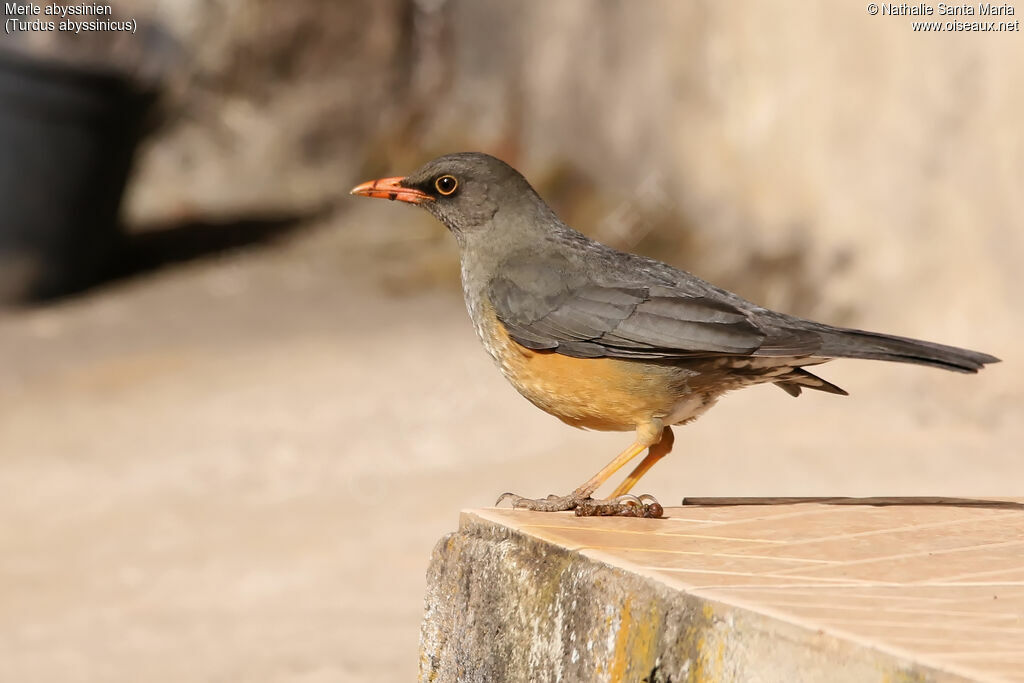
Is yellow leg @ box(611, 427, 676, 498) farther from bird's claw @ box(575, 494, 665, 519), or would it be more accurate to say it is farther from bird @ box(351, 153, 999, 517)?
bird's claw @ box(575, 494, 665, 519)

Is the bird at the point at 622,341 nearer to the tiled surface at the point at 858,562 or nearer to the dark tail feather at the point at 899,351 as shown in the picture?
the dark tail feather at the point at 899,351

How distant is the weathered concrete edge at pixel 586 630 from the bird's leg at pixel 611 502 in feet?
0.74

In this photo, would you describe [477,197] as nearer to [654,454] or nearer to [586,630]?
[654,454]

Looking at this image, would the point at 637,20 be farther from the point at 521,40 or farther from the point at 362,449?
the point at 362,449

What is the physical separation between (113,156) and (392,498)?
693cm

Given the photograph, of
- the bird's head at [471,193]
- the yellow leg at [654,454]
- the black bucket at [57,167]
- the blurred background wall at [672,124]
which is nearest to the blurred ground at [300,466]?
the blurred background wall at [672,124]

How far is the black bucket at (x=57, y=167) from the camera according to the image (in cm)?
1141

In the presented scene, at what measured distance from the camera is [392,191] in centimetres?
323

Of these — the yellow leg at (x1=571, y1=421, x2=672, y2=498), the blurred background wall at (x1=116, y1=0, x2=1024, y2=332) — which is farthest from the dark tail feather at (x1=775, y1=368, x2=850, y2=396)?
the blurred background wall at (x1=116, y1=0, x2=1024, y2=332)

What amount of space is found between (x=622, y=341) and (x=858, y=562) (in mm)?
754

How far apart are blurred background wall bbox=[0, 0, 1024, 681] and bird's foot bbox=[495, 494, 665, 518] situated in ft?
4.99

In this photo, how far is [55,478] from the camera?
6.91 m

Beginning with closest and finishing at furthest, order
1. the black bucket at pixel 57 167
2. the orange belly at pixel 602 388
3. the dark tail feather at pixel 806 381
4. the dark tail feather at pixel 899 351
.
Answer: the dark tail feather at pixel 899 351 < the orange belly at pixel 602 388 < the dark tail feather at pixel 806 381 < the black bucket at pixel 57 167

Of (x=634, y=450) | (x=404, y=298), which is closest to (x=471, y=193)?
(x=634, y=450)
